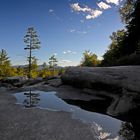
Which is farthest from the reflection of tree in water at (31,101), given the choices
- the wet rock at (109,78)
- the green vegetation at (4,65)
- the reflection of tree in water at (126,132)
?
the green vegetation at (4,65)

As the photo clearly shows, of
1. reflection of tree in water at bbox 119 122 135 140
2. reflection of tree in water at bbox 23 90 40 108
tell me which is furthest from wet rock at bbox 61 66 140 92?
reflection of tree in water at bbox 23 90 40 108

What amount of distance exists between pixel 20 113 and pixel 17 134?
2728 mm

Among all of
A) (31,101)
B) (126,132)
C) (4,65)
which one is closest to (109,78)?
(31,101)

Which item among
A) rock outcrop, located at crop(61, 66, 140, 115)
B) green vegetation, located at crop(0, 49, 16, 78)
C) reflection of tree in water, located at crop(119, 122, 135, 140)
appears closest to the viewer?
reflection of tree in water, located at crop(119, 122, 135, 140)

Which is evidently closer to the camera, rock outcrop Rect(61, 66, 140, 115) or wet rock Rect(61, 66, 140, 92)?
rock outcrop Rect(61, 66, 140, 115)

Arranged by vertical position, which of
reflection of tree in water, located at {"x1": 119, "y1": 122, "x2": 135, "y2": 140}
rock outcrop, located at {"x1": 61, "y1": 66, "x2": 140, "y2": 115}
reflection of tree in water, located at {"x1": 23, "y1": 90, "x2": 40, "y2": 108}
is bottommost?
reflection of tree in water, located at {"x1": 23, "y1": 90, "x2": 40, "y2": 108}

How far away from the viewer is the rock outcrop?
9.24 meters

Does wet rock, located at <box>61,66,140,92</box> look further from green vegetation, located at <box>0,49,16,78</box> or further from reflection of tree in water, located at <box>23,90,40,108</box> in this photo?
green vegetation, located at <box>0,49,16,78</box>

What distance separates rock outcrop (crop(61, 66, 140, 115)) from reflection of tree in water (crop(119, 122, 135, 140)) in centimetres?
172

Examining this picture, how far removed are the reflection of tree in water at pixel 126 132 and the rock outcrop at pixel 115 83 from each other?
1.72 meters

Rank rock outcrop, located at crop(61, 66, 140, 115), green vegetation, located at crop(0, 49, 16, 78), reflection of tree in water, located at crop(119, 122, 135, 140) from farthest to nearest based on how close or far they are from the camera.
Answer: green vegetation, located at crop(0, 49, 16, 78) < rock outcrop, located at crop(61, 66, 140, 115) < reflection of tree in water, located at crop(119, 122, 135, 140)

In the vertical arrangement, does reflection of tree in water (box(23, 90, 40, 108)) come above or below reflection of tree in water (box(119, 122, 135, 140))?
below

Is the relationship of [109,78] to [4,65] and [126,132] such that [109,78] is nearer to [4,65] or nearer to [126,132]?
→ [126,132]

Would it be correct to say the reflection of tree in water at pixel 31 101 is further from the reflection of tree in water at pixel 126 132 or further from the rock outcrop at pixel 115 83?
the reflection of tree in water at pixel 126 132
